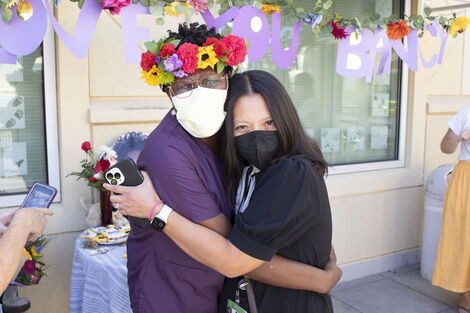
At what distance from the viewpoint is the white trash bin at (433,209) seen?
448 cm

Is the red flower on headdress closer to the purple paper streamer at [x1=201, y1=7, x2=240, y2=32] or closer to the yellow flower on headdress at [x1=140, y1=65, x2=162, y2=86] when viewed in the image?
the purple paper streamer at [x1=201, y1=7, x2=240, y2=32]

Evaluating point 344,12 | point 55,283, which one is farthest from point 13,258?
point 344,12

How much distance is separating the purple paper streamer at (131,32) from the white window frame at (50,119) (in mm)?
881

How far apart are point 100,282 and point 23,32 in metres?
1.33

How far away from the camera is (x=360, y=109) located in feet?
16.3

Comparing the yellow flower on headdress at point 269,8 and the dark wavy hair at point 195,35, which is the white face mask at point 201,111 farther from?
A: the yellow flower on headdress at point 269,8

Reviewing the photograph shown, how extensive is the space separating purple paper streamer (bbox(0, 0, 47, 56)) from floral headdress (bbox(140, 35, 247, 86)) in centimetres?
91

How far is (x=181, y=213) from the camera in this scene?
1483 millimetres

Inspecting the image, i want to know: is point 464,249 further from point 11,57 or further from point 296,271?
point 11,57

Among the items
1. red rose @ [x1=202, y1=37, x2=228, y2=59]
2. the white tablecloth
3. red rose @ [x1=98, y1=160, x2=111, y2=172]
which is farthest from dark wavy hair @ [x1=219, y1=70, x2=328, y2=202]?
red rose @ [x1=98, y1=160, x2=111, y2=172]

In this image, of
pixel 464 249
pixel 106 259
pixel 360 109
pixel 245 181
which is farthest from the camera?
pixel 360 109

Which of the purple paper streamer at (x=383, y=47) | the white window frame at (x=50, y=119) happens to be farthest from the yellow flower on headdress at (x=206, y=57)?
the purple paper streamer at (x=383, y=47)

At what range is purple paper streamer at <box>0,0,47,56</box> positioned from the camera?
223cm

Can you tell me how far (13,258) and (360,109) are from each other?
13.3 ft
